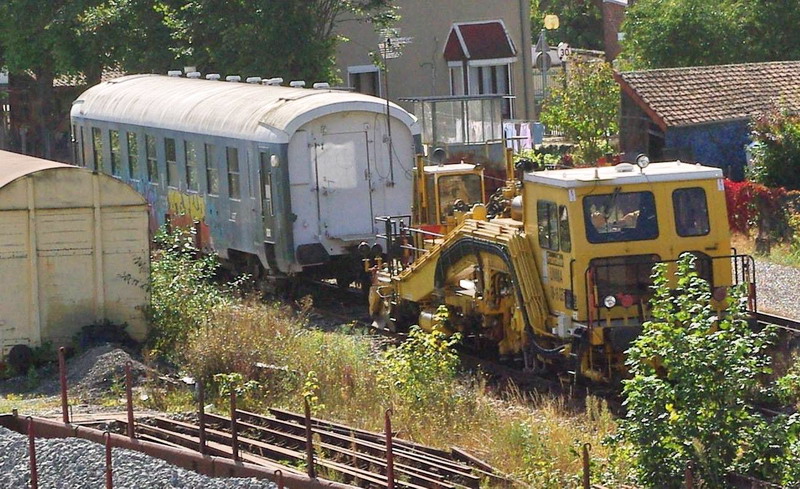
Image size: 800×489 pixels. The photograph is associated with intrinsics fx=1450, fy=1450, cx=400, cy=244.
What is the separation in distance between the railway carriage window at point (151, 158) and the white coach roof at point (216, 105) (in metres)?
0.27

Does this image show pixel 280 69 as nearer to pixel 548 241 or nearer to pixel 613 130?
pixel 613 130

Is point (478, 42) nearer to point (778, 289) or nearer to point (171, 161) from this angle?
point (171, 161)

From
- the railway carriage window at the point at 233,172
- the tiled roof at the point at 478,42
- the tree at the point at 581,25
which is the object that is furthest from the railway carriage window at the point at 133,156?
the tree at the point at 581,25

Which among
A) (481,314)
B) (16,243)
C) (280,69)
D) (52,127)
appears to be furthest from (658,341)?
(52,127)

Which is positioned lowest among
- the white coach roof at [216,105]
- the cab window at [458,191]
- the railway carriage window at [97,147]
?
the cab window at [458,191]

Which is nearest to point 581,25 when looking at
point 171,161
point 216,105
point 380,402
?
point 171,161

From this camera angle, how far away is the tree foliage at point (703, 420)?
9531 mm

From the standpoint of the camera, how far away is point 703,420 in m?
9.62

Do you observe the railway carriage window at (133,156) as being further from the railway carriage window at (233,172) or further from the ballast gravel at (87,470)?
the ballast gravel at (87,470)

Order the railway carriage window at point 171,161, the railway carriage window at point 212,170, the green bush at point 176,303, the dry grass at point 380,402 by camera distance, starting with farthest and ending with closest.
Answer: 1. the railway carriage window at point 171,161
2. the railway carriage window at point 212,170
3. the green bush at point 176,303
4. the dry grass at point 380,402

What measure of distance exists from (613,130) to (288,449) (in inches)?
914

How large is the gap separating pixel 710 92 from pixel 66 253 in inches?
670

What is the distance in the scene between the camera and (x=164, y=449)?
11516 mm

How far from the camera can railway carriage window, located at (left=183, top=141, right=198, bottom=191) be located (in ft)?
72.4
